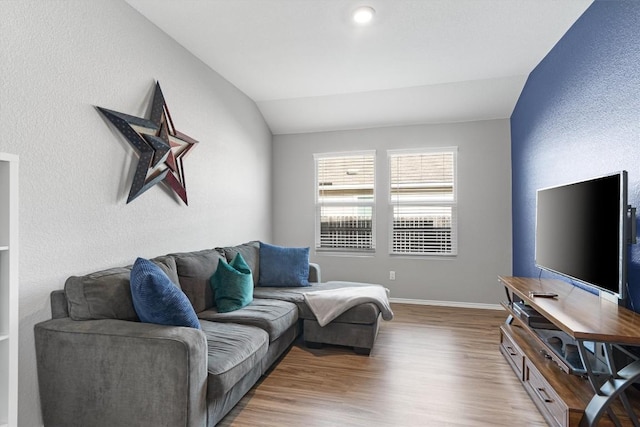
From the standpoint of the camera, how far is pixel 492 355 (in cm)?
287

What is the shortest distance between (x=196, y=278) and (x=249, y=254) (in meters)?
0.92

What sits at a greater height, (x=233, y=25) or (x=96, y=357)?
(x=233, y=25)

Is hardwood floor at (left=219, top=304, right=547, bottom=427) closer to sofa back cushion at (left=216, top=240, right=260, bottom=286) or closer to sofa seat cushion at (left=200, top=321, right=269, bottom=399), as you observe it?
sofa seat cushion at (left=200, top=321, right=269, bottom=399)

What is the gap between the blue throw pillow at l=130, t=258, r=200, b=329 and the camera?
1839 millimetres

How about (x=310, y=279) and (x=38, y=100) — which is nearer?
(x=38, y=100)

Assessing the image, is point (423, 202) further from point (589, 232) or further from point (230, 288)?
point (230, 288)

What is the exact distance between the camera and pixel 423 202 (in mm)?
4602

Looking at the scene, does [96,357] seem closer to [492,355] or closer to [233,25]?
[233,25]

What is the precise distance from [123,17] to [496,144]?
13.7ft

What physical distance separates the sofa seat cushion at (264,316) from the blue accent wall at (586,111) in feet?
7.41

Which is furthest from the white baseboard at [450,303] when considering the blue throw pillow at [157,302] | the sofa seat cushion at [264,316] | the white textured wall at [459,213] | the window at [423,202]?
the blue throw pillow at [157,302]

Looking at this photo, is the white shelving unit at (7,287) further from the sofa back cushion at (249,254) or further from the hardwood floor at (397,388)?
the sofa back cushion at (249,254)

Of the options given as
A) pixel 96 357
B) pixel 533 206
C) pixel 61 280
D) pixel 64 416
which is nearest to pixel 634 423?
pixel 533 206

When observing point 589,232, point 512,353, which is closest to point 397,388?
point 512,353
